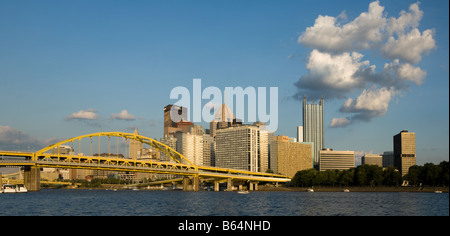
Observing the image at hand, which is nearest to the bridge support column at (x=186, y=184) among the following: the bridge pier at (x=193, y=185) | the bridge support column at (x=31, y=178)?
the bridge pier at (x=193, y=185)

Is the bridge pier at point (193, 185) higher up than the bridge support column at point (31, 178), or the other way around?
the bridge support column at point (31, 178)

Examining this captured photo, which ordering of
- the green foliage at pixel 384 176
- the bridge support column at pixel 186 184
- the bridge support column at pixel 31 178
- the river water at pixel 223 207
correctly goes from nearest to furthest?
the river water at pixel 223 207, the bridge support column at pixel 31 178, the green foliage at pixel 384 176, the bridge support column at pixel 186 184

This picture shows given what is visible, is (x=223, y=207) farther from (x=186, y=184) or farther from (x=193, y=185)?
(x=186, y=184)

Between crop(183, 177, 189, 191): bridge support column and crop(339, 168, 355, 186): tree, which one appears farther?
crop(183, 177, 189, 191): bridge support column

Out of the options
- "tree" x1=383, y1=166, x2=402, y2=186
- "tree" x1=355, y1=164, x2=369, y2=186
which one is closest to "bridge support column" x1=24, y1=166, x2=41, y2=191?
"tree" x1=355, y1=164, x2=369, y2=186

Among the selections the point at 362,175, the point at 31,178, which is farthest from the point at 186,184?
the point at 362,175

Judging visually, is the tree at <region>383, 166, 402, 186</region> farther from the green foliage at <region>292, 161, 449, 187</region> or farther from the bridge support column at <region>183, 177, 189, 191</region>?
the bridge support column at <region>183, 177, 189, 191</region>

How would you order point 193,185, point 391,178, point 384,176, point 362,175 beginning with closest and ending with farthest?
point 391,178 → point 384,176 → point 362,175 → point 193,185

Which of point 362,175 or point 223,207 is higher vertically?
point 223,207

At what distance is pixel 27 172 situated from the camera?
455ft

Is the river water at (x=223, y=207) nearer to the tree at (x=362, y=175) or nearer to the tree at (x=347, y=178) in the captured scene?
the tree at (x=362, y=175)
